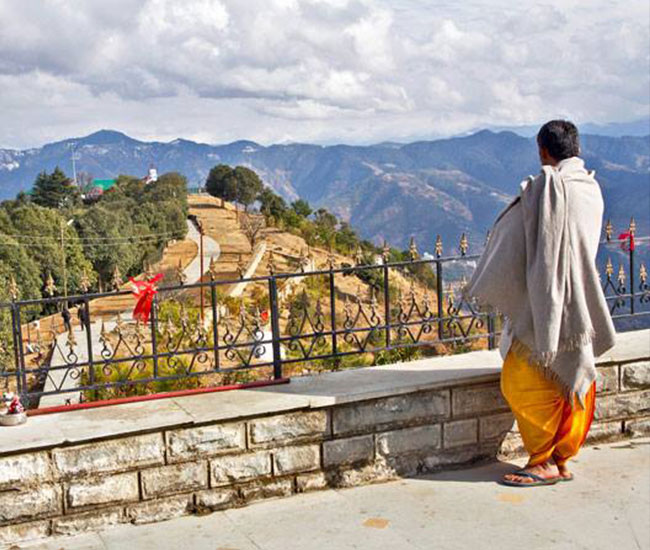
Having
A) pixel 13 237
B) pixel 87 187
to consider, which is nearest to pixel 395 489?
pixel 13 237

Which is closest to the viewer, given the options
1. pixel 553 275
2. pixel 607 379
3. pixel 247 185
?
pixel 553 275

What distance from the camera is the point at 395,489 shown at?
14.0 ft

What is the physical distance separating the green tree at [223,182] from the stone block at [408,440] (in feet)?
255

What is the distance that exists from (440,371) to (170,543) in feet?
5.86

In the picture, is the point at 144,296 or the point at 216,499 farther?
the point at 144,296

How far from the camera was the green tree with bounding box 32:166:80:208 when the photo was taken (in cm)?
7669

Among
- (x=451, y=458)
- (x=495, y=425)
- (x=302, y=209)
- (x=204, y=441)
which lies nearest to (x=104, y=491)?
(x=204, y=441)

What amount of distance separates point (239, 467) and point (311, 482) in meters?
0.41

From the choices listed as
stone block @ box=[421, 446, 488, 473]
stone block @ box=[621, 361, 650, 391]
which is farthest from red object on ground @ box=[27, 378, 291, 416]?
stone block @ box=[621, 361, 650, 391]

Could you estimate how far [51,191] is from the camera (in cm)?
7744

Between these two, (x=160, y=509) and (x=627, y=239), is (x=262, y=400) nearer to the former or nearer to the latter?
(x=160, y=509)

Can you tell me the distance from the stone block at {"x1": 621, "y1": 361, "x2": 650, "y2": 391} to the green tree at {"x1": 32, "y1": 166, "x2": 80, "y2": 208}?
76.2 metres

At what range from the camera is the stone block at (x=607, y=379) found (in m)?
4.84

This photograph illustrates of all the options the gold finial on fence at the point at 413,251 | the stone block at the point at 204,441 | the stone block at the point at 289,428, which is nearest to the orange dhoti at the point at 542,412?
the stone block at the point at 289,428
